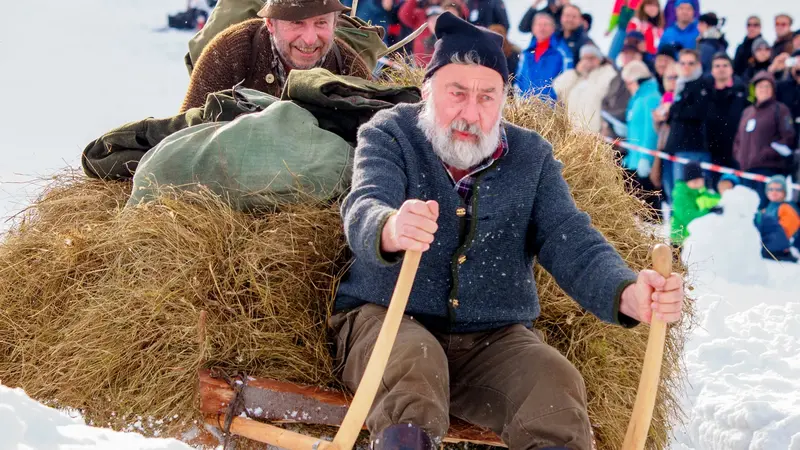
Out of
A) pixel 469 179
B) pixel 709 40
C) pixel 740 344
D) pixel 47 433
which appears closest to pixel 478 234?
pixel 469 179

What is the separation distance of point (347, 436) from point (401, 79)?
250 centimetres

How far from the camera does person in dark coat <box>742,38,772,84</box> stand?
6.67 metres

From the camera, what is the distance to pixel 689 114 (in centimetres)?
665

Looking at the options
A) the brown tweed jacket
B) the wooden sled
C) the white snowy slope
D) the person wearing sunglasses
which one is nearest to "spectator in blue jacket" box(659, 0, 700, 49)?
the person wearing sunglasses

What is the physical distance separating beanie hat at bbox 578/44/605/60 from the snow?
5.58 meters

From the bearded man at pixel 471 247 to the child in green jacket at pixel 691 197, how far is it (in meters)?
4.43

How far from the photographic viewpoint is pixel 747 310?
19.3 feet

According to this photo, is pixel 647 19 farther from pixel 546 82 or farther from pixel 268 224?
pixel 268 224

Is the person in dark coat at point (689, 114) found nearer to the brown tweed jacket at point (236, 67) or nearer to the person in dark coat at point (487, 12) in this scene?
the person in dark coat at point (487, 12)

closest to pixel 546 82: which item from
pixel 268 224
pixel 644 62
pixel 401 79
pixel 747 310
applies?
pixel 644 62

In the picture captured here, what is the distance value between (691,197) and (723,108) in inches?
26.7

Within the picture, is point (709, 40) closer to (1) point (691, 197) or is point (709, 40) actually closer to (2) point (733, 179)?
(2) point (733, 179)

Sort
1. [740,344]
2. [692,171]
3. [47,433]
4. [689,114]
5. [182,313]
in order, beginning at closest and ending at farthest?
[47,433] < [182,313] < [740,344] < [689,114] < [692,171]

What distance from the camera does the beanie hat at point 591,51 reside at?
23.1 feet
